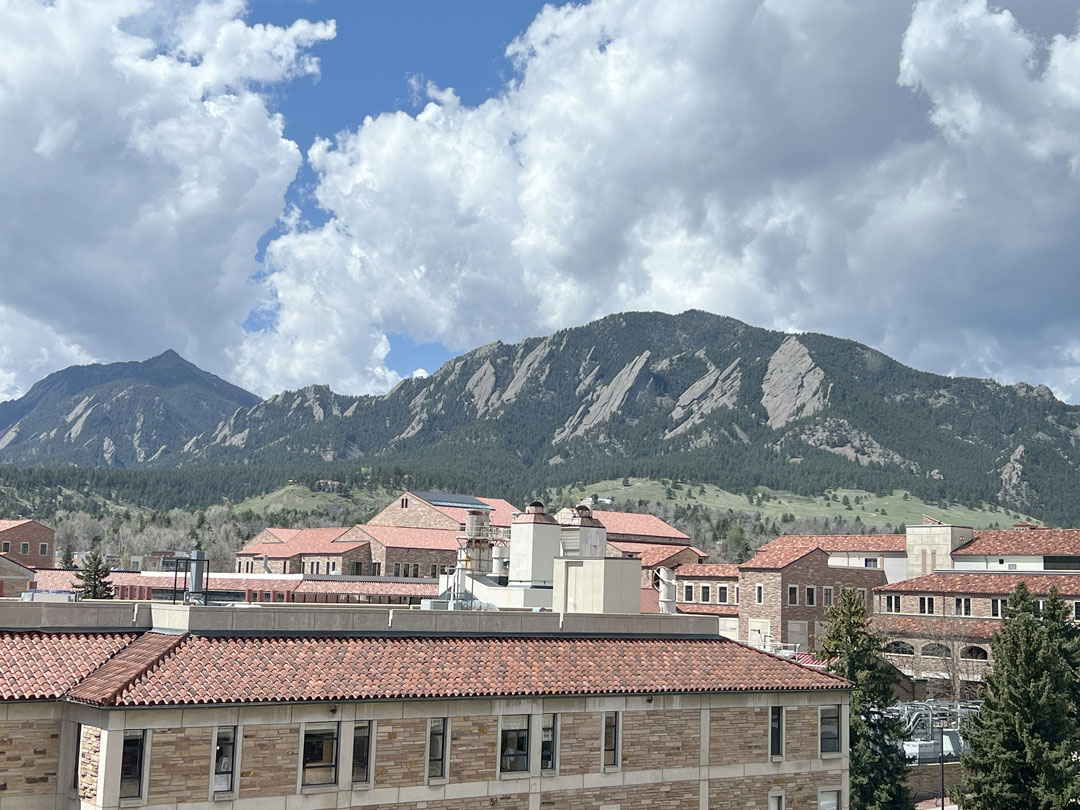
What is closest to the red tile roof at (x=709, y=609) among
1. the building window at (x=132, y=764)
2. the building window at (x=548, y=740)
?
the building window at (x=548, y=740)

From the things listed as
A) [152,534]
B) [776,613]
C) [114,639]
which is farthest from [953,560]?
[152,534]

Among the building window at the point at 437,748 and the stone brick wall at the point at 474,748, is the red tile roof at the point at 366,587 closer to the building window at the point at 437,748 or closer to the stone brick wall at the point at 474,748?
the stone brick wall at the point at 474,748

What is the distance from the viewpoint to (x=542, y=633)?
3400cm

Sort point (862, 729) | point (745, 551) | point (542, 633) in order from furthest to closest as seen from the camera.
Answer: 1. point (745, 551)
2. point (862, 729)
3. point (542, 633)

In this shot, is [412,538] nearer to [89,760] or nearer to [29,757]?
[29,757]

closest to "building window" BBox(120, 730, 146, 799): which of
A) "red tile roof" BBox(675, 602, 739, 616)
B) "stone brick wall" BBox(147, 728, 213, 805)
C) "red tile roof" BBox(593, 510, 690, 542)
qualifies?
"stone brick wall" BBox(147, 728, 213, 805)

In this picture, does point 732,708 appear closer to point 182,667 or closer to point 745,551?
point 182,667

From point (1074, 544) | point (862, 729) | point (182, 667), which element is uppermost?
point (1074, 544)

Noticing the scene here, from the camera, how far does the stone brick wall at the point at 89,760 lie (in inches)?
974

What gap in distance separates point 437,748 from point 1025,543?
2796 inches

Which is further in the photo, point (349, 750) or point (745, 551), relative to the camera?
point (745, 551)

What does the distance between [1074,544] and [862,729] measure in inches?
1753

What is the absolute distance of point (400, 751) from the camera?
93.9 feet

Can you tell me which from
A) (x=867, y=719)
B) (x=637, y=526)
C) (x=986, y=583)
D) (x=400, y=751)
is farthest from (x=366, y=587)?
(x=400, y=751)
